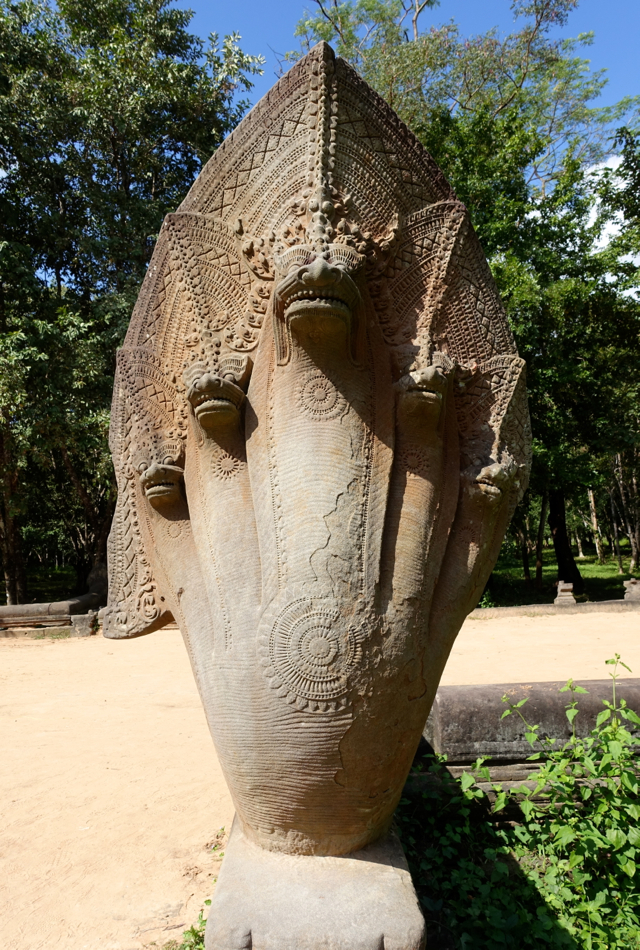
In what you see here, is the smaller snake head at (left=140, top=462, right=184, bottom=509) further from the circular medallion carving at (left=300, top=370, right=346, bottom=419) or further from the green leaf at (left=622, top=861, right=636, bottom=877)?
the green leaf at (left=622, top=861, right=636, bottom=877)

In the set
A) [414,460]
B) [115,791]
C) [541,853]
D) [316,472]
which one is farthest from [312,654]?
[115,791]

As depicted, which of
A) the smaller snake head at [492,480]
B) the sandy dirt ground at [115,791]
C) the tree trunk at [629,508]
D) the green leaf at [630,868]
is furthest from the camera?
the tree trunk at [629,508]

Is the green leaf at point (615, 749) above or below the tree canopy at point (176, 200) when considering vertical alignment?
below

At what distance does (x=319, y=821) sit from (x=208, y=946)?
14.7 inches

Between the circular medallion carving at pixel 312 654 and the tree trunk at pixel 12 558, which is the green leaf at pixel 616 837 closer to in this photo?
the circular medallion carving at pixel 312 654

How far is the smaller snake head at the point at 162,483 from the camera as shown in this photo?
1.98m

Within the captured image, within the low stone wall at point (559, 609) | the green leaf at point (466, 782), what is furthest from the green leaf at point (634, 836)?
the low stone wall at point (559, 609)

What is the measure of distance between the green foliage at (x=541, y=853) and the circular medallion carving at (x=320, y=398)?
59.4 inches

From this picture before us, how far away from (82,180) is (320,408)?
11492 millimetres

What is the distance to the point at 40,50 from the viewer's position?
34.0 ft

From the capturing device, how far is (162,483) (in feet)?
6.57

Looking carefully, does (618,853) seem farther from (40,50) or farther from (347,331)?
(40,50)

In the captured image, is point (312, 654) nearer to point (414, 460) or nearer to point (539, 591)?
point (414, 460)

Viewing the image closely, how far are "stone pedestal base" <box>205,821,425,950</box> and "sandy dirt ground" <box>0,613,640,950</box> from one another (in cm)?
101
